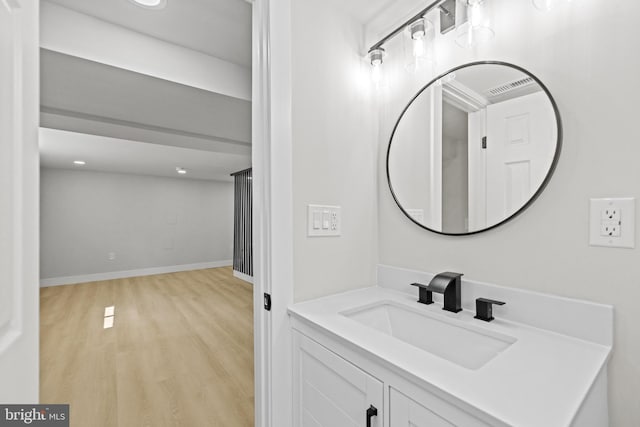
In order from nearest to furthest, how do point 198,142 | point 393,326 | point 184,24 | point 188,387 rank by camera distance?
point 393,326, point 184,24, point 188,387, point 198,142

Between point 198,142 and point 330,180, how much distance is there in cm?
242

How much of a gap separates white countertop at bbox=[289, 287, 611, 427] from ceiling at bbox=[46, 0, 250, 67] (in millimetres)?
1675

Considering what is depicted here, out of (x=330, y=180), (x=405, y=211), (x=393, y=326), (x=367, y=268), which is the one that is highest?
(x=330, y=180)

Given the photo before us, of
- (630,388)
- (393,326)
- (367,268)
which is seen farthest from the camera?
(367,268)

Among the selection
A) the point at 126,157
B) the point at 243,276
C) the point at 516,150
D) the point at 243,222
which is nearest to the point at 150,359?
the point at 516,150

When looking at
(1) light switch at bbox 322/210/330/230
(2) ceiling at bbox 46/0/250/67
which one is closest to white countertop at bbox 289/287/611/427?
(1) light switch at bbox 322/210/330/230

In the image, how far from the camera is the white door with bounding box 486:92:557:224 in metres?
0.95

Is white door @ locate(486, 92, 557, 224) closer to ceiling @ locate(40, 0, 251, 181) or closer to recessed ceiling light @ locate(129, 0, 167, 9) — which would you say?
ceiling @ locate(40, 0, 251, 181)

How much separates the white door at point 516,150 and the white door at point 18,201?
1.38 metres

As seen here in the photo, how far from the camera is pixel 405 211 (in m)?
1.36

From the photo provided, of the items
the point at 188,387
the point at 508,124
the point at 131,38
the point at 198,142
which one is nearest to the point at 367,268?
the point at 508,124

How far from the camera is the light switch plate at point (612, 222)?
0.79 metres

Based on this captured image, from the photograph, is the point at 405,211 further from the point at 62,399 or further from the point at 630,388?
the point at 62,399

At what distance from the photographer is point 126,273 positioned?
18.8 feet
